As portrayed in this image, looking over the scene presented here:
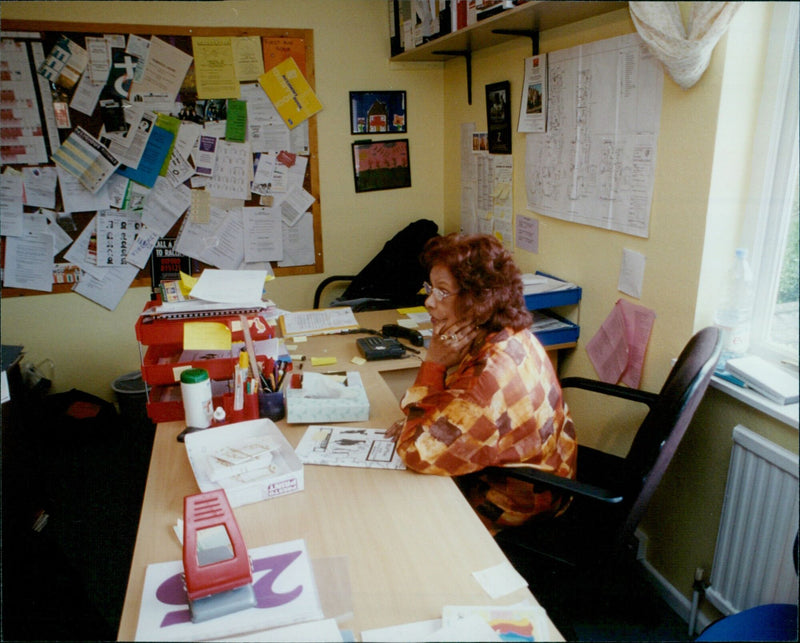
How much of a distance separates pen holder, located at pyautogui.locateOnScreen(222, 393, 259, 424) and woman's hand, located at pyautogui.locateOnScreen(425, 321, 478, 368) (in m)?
0.47

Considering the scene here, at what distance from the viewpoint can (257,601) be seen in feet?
3.25

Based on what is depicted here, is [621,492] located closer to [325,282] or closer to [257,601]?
[257,601]

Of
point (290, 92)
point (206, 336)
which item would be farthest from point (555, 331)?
point (290, 92)

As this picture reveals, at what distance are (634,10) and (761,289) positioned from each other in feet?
2.56

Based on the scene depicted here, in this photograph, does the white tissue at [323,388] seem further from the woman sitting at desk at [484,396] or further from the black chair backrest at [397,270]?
the black chair backrest at [397,270]

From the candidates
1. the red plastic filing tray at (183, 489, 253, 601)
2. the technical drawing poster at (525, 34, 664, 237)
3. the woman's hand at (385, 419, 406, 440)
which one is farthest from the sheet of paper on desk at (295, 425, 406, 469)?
the technical drawing poster at (525, 34, 664, 237)

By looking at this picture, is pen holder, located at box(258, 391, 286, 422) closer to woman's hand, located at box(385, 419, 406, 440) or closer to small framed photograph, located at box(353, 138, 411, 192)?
woman's hand, located at box(385, 419, 406, 440)

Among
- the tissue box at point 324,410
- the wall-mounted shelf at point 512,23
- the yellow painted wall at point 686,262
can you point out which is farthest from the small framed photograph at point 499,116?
the tissue box at point 324,410

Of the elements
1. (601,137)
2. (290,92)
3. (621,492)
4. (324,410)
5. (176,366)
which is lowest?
(621,492)

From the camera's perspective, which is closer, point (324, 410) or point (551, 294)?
point (324, 410)

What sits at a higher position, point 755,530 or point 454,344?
point 454,344

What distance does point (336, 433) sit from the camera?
5.10ft

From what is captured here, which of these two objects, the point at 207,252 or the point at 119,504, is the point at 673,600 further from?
the point at 207,252

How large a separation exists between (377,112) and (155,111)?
3.60ft
